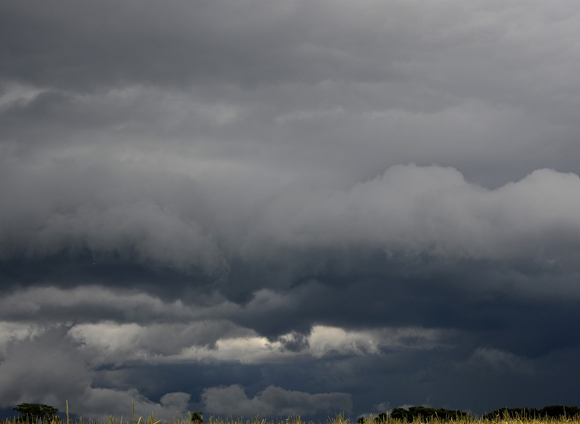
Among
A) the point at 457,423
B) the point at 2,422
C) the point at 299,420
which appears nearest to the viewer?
the point at 2,422

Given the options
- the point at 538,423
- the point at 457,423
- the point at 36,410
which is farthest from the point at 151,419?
the point at 36,410

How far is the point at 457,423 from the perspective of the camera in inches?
2491

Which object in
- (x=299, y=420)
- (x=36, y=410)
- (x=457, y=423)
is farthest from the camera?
(x=36, y=410)

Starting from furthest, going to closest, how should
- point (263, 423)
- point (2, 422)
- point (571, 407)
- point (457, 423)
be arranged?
point (571, 407), point (457, 423), point (263, 423), point (2, 422)

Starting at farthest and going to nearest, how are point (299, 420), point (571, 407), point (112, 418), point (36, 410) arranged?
point (571, 407) → point (36, 410) → point (299, 420) → point (112, 418)

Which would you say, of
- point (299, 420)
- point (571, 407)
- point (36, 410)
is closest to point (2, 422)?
point (299, 420)

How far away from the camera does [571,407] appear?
10488cm

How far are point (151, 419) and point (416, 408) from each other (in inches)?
3516

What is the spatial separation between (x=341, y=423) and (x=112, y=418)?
25926 millimetres

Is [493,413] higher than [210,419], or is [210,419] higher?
[210,419]

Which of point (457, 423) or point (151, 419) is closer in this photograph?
point (151, 419)

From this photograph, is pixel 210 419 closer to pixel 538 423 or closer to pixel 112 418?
pixel 112 418

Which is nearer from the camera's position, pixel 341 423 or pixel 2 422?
pixel 2 422

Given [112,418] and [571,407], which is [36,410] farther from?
[571,407]
